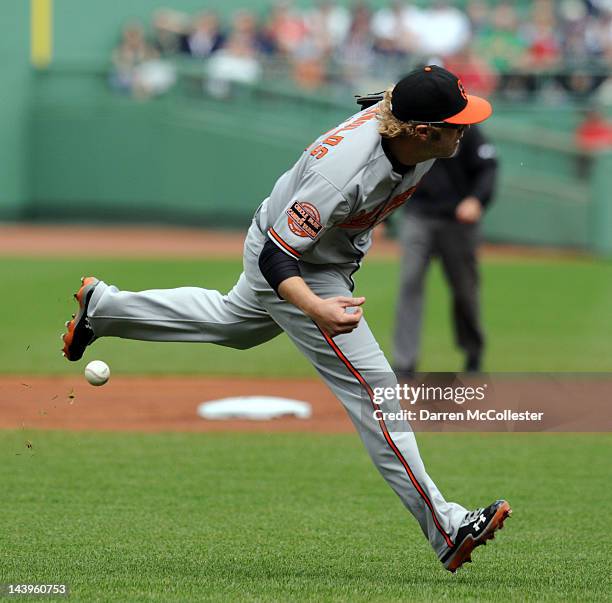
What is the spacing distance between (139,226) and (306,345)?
19251mm

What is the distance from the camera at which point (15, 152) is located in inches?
958

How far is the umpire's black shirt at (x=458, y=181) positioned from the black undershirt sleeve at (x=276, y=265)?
4.98 m

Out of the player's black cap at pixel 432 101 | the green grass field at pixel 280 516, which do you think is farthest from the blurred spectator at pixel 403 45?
the player's black cap at pixel 432 101

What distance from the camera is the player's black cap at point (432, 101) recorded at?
453cm

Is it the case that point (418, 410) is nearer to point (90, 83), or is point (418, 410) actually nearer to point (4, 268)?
point (4, 268)

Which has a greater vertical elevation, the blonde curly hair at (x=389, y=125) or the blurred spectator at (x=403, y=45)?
the blonde curly hair at (x=389, y=125)

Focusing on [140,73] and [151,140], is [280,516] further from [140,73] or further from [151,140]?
[140,73]

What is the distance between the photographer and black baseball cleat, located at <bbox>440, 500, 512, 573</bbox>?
179 inches

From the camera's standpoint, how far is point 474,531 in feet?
15.0

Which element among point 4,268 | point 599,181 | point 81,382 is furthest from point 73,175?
point 81,382

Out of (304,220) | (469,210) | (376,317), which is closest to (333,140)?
(304,220)

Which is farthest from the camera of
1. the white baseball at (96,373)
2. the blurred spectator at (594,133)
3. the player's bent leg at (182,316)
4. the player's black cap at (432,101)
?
the blurred spectator at (594,133)

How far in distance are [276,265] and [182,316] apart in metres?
0.75

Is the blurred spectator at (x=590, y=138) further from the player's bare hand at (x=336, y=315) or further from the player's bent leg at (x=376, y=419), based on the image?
the player's bare hand at (x=336, y=315)
